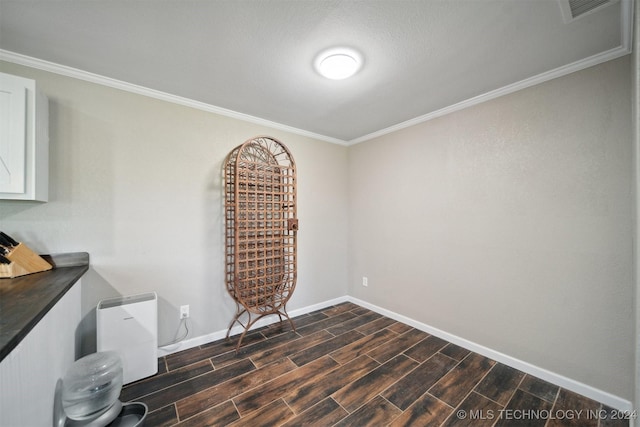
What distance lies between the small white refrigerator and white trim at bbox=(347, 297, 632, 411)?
2532 millimetres

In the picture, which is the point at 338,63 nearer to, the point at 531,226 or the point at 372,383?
the point at 531,226

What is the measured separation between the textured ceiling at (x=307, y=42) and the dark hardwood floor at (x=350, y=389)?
2383mm

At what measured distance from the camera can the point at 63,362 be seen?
1470mm

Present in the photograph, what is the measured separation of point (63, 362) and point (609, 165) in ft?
12.2

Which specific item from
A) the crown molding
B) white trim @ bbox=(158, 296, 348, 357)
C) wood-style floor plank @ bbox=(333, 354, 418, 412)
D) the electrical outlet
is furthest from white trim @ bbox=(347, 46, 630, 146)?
the electrical outlet

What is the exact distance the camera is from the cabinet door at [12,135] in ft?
4.85

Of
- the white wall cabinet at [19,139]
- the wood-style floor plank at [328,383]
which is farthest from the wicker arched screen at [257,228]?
the white wall cabinet at [19,139]

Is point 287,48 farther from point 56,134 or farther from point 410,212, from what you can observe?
point 410,212

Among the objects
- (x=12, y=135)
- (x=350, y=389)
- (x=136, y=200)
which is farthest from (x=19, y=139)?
(x=350, y=389)

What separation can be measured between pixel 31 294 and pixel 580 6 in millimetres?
3199

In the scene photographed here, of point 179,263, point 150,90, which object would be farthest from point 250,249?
point 150,90

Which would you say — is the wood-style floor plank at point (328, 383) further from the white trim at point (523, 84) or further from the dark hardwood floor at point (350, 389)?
the white trim at point (523, 84)

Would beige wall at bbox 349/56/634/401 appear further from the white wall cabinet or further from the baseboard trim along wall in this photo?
the white wall cabinet

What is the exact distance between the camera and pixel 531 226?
2.01 meters
